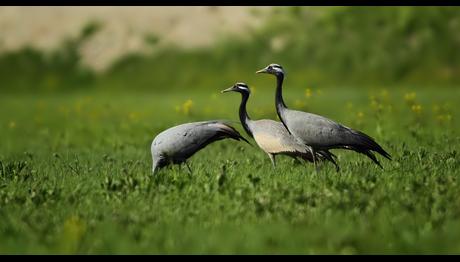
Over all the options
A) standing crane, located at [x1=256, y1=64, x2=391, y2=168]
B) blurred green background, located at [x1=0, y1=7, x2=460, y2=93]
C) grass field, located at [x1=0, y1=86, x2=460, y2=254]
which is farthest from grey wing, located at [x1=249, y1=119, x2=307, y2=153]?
blurred green background, located at [x1=0, y1=7, x2=460, y2=93]

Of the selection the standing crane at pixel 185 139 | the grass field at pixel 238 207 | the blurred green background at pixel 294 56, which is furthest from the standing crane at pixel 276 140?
the blurred green background at pixel 294 56

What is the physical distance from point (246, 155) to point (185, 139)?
8.31ft

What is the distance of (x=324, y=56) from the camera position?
83.1 ft

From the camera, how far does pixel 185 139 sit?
356 inches

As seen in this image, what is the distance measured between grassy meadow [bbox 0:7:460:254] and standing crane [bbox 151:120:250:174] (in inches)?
10.5

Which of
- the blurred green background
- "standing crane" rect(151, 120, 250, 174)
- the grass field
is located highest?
the blurred green background

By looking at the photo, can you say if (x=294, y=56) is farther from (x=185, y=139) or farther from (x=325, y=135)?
(x=325, y=135)

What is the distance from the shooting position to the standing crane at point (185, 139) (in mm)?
9047

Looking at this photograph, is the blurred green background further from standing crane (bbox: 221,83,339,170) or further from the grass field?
standing crane (bbox: 221,83,339,170)

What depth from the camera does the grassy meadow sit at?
22.0 feet

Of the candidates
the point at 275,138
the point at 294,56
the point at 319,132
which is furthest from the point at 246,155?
the point at 294,56

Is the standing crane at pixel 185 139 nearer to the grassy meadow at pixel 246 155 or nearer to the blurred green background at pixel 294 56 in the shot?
the grassy meadow at pixel 246 155
